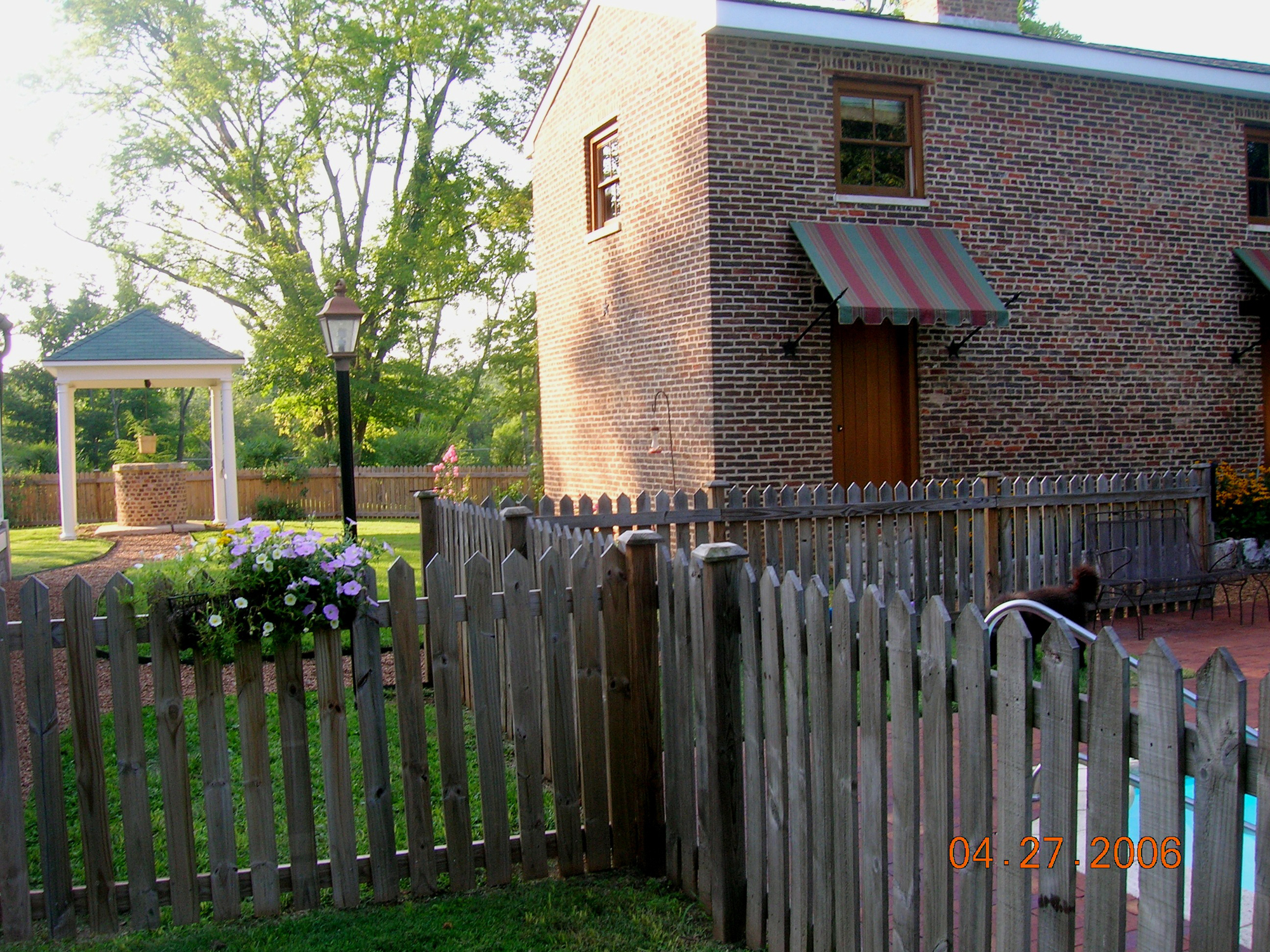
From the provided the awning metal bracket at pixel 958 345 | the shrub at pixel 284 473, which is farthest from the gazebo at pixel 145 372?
the awning metal bracket at pixel 958 345

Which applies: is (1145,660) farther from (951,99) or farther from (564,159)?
(564,159)

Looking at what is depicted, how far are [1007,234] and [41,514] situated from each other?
23.0 metres

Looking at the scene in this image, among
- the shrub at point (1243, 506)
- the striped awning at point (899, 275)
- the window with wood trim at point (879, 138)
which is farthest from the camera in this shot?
the shrub at point (1243, 506)

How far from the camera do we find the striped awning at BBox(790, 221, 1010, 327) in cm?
1135

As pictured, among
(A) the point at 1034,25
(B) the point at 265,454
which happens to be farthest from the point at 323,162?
(A) the point at 1034,25

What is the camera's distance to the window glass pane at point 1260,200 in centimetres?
1481

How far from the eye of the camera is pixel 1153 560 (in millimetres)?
9820

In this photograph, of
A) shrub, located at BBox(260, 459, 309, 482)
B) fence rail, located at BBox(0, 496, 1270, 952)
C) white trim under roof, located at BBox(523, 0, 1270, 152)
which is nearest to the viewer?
fence rail, located at BBox(0, 496, 1270, 952)

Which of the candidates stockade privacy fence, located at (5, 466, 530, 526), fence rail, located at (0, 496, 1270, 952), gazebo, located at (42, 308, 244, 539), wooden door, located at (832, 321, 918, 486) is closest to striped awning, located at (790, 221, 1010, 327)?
wooden door, located at (832, 321, 918, 486)

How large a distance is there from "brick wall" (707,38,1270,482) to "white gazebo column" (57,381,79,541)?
47.1 ft

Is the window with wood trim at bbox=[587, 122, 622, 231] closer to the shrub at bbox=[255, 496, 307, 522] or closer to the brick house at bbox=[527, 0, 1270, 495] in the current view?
the brick house at bbox=[527, 0, 1270, 495]

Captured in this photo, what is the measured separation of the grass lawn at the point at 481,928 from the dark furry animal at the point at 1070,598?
1.62 metres

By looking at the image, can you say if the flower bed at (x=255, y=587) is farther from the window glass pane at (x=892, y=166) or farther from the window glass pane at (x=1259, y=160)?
the window glass pane at (x=1259, y=160)

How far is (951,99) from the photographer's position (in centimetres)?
1271
